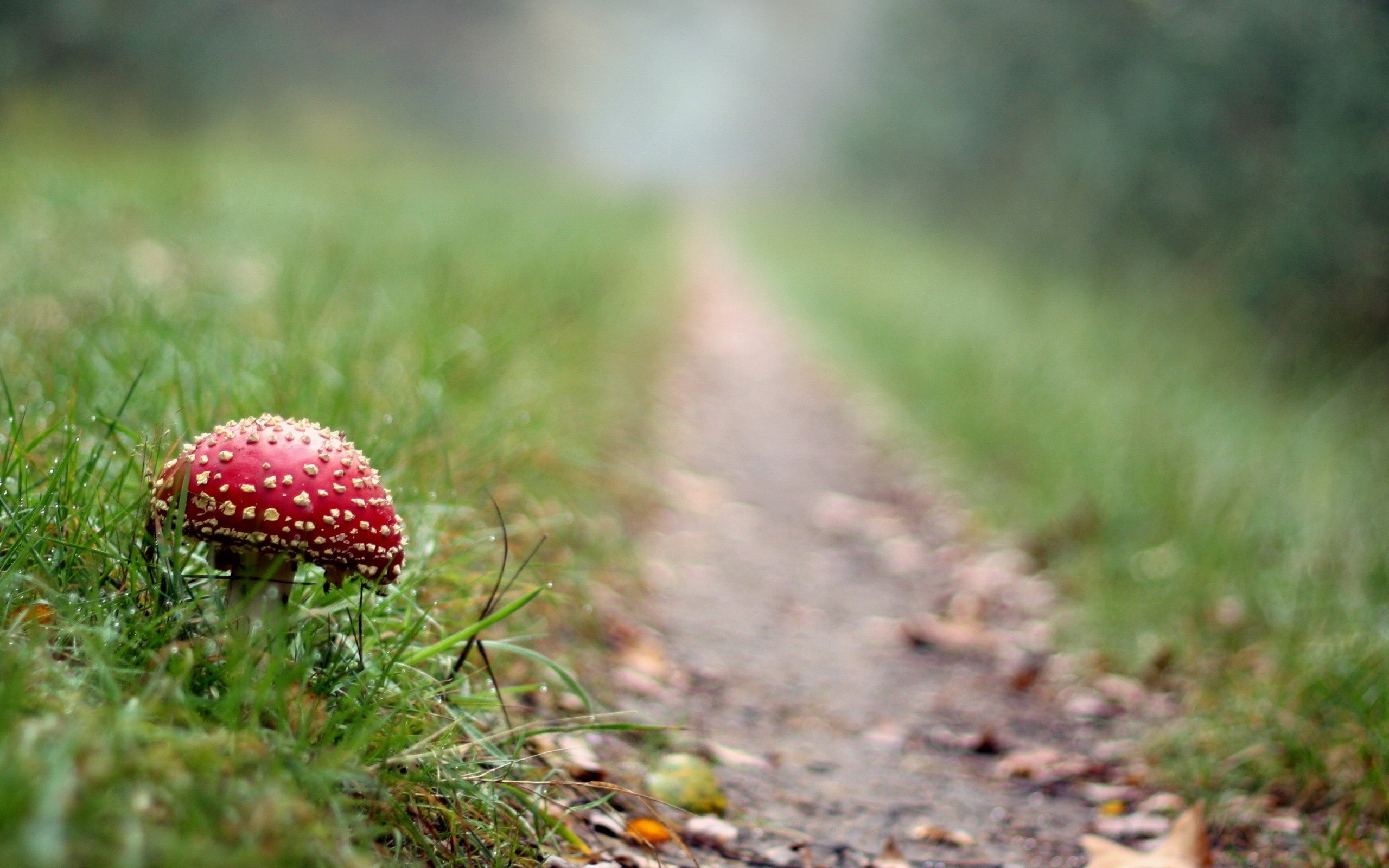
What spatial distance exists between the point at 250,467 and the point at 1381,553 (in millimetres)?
3218

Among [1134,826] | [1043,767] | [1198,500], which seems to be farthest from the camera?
[1198,500]

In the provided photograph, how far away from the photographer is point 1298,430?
13.5ft

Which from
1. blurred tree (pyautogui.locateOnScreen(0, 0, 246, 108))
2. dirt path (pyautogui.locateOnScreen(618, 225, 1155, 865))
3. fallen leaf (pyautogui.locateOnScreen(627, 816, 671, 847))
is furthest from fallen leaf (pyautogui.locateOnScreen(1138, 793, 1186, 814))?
blurred tree (pyautogui.locateOnScreen(0, 0, 246, 108))

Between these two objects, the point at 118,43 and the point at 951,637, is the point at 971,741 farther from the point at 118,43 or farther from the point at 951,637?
the point at 118,43

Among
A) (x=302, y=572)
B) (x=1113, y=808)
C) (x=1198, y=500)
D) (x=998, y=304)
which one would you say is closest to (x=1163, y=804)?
(x=1113, y=808)

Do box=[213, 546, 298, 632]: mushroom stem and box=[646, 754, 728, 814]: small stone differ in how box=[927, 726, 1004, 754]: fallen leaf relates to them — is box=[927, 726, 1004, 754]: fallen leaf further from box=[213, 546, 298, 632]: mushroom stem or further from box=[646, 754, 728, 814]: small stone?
box=[213, 546, 298, 632]: mushroom stem

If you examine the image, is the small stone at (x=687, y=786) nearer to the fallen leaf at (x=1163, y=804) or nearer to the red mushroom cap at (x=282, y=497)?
the red mushroom cap at (x=282, y=497)

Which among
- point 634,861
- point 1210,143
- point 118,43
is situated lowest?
point 634,861

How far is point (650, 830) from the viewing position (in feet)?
5.89

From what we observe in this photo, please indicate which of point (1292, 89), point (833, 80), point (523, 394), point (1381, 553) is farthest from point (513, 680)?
point (833, 80)

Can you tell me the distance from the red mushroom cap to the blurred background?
1.13 ft

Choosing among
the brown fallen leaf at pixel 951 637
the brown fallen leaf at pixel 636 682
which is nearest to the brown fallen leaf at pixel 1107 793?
the brown fallen leaf at pixel 951 637

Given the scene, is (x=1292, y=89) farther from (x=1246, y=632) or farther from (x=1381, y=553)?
(x=1246, y=632)

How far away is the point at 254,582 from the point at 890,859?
1.24 metres
